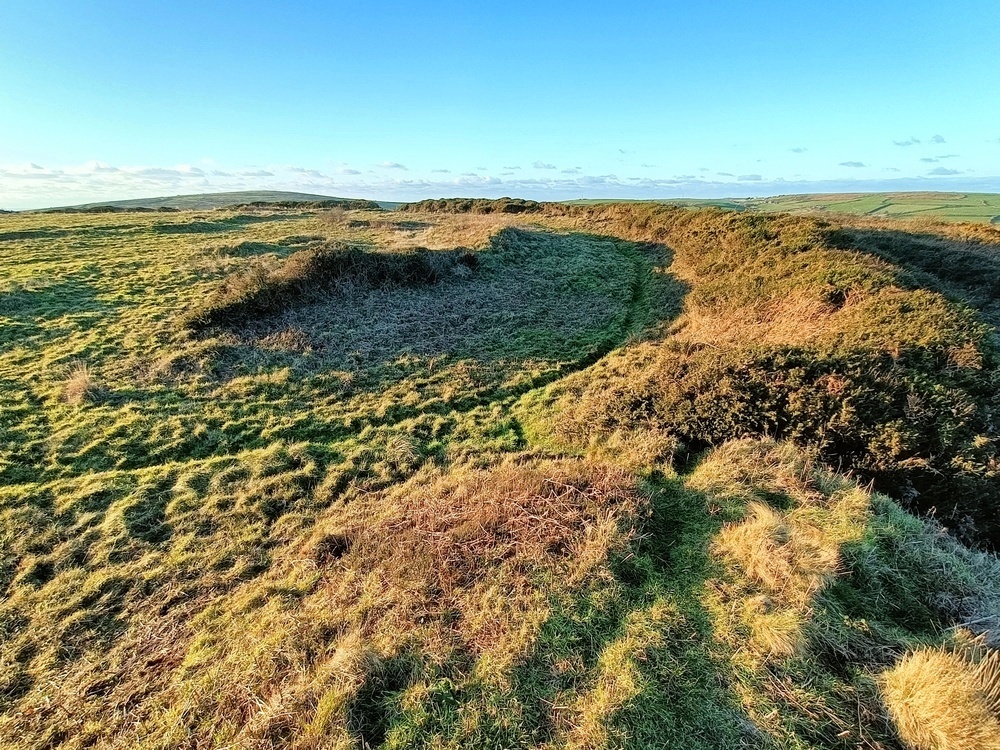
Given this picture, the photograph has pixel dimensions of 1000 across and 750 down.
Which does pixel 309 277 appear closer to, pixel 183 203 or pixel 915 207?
pixel 915 207

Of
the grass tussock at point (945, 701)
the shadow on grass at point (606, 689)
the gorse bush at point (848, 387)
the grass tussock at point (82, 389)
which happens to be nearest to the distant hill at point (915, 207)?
the gorse bush at point (848, 387)

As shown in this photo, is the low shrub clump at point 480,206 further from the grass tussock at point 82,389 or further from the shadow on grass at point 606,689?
the shadow on grass at point 606,689

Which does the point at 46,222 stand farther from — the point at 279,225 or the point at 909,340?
the point at 909,340

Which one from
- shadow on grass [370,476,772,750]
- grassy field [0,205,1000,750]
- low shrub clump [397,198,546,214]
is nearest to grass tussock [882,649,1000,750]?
grassy field [0,205,1000,750]

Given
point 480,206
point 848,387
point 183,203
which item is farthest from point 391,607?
point 183,203

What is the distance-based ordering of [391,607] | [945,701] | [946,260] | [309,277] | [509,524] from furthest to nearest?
[309,277] < [946,260] < [509,524] < [391,607] < [945,701]

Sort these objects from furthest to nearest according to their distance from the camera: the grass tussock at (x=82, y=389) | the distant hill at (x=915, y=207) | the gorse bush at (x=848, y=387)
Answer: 1. the distant hill at (x=915, y=207)
2. the grass tussock at (x=82, y=389)
3. the gorse bush at (x=848, y=387)
